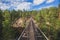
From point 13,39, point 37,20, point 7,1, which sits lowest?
point 13,39

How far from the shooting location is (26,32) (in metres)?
5.72

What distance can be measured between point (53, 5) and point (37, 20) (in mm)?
443

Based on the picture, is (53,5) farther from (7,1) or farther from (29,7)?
(7,1)

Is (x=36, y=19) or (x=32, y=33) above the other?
(x=36, y=19)

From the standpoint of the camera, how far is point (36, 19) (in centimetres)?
584

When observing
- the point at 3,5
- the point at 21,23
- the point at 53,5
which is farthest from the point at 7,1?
the point at 53,5

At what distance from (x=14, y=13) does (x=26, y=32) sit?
474 millimetres

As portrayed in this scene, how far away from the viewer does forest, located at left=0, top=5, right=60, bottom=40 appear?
578 centimetres

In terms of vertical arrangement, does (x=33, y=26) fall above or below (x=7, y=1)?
below

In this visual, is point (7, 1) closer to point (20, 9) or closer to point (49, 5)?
point (20, 9)

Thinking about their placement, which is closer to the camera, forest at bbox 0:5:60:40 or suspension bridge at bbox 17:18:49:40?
suspension bridge at bbox 17:18:49:40

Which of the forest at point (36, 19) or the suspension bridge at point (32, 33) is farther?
the forest at point (36, 19)

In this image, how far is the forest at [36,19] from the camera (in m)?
5.78

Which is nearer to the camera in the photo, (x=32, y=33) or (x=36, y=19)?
(x=32, y=33)
